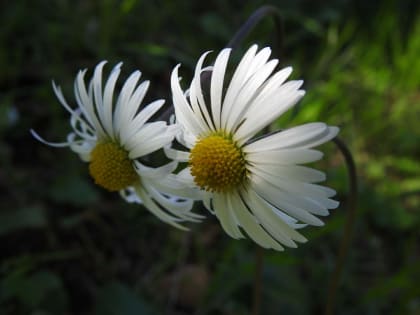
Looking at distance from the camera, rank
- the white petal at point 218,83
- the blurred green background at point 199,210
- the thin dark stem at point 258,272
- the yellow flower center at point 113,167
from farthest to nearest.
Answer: the blurred green background at point 199,210 < the thin dark stem at point 258,272 < the yellow flower center at point 113,167 < the white petal at point 218,83

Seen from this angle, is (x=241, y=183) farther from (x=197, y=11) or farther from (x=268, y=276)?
(x=197, y=11)

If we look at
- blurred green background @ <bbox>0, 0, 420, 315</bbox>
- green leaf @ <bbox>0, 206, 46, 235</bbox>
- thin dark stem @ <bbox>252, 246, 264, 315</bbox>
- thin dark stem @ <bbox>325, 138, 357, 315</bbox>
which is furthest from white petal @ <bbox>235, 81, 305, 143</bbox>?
green leaf @ <bbox>0, 206, 46, 235</bbox>

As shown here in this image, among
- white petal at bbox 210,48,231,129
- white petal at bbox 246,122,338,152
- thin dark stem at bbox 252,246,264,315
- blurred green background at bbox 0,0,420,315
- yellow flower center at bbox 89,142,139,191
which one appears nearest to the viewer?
white petal at bbox 246,122,338,152

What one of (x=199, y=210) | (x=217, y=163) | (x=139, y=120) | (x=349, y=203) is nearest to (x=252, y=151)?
(x=217, y=163)

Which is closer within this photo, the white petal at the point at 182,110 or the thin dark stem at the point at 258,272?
the white petal at the point at 182,110

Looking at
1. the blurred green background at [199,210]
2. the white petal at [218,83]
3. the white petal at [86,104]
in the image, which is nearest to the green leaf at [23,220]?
the blurred green background at [199,210]

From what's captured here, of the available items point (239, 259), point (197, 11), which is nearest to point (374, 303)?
point (239, 259)

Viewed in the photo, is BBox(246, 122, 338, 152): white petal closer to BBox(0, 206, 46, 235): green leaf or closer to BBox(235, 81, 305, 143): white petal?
BBox(235, 81, 305, 143): white petal

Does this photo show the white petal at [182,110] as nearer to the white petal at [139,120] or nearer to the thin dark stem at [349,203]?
the white petal at [139,120]

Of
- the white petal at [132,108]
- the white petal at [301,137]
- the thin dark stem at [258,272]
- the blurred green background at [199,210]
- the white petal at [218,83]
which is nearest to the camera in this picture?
the white petal at [301,137]
